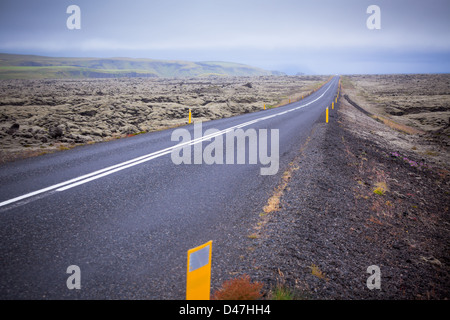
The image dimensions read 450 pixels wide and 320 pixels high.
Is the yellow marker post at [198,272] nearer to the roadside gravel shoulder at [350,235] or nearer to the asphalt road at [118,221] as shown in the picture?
the asphalt road at [118,221]

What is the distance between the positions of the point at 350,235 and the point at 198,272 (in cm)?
374

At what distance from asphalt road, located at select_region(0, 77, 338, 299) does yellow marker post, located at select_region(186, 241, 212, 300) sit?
2.16ft

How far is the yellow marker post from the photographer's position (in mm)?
2297

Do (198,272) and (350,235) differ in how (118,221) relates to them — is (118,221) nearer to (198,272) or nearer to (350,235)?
(198,272)

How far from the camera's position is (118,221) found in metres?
4.46

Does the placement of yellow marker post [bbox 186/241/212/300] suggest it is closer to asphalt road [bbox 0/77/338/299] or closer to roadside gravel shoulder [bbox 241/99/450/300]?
asphalt road [bbox 0/77/338/299]

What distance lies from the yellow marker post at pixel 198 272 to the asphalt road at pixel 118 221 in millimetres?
660

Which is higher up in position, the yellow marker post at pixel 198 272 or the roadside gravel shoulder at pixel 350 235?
the yellow marker post at pixel 198 272

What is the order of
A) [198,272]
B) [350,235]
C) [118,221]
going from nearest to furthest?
1. [198,272]
2. [118,221]
3. [350,235]

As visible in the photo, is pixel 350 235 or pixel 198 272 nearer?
pixel 198 272

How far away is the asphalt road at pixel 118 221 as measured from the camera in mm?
3139

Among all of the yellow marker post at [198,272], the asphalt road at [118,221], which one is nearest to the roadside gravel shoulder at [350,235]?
the asphalt road at [118,221]

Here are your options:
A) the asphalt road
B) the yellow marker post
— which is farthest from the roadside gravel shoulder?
the yellow marker post

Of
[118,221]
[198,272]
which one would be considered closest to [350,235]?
[198,272]
